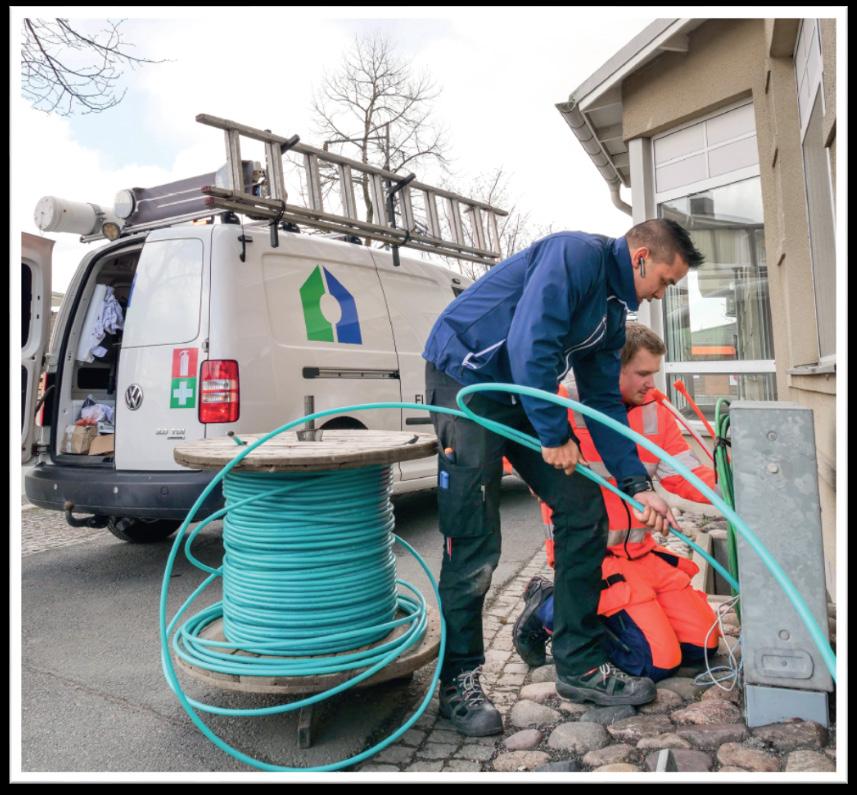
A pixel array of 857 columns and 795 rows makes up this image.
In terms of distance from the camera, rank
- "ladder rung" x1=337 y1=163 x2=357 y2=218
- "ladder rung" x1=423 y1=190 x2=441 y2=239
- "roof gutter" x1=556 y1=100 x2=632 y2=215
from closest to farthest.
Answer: "ladder rung" x1=337 y1=163 x2=357 y2=218 < "ladder rung" x1=423 y1=190 x2=441 y2=239 < "roof gutter" x1=556 y1=100 x2=632 y2=215

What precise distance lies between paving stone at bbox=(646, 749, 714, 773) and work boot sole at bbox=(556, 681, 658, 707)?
0.33m

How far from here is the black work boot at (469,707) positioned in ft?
8.04

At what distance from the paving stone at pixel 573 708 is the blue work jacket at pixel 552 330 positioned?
0.85m

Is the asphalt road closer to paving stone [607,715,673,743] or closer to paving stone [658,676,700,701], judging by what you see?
paving stone [607,715,673,743]

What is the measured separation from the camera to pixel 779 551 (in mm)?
2230

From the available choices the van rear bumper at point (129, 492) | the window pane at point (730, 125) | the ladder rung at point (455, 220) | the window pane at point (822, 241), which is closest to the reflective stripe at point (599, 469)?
the window pane at point (822, 241)

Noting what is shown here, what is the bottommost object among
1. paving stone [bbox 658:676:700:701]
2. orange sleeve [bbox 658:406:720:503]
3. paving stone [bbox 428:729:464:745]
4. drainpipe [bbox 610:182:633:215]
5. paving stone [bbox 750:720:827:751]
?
paving stone [bbox 428:729:464:745]

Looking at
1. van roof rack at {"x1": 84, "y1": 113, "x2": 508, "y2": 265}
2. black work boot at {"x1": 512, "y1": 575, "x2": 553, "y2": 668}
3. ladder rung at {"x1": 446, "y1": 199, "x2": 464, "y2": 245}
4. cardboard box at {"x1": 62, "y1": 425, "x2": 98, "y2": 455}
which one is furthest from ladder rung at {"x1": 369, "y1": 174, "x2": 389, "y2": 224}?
black work boot at {"x1": 512, "y1": 575, "x2": 553, "y2": 668}

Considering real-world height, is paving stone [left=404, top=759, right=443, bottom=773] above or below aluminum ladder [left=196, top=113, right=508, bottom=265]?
below

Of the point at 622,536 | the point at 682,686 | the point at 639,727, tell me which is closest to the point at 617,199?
the point at 622,536

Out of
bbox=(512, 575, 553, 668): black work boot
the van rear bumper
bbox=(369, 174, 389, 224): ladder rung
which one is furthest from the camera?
bbox=(369, 174, 389, 224): ladder rung

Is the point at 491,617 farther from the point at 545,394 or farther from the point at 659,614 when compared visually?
the point at 545,394

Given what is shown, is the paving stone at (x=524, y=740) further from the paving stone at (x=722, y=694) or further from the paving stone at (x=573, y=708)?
the paving stone at (x=722, y=694)

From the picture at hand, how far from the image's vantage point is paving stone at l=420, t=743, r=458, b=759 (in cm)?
234
